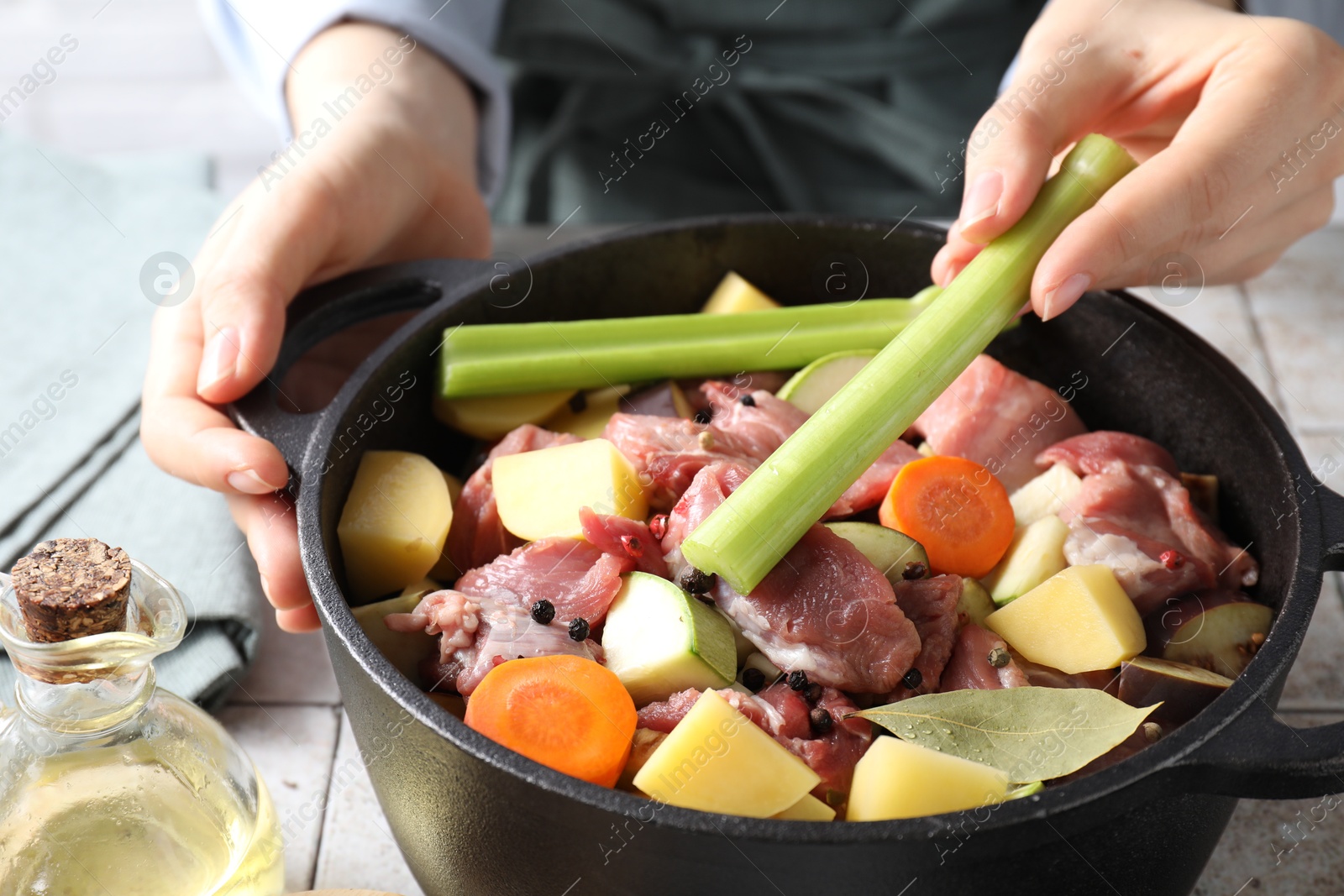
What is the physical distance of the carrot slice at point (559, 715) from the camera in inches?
55.1

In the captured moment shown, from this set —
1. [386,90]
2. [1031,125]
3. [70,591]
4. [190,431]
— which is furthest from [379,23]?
[70,591]

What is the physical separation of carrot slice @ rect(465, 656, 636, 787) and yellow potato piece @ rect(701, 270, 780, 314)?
91cm

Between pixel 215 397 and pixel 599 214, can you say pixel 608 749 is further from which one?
pixel 599 214

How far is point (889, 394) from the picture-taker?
1626mm

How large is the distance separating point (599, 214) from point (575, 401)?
1624mm

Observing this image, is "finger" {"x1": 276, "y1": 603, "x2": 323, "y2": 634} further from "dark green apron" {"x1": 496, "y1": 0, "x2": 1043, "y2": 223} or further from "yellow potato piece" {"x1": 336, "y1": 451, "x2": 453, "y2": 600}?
"dark green apron" {"x1": 496, "y1": 0, "x2": 1043, "y2": 223}

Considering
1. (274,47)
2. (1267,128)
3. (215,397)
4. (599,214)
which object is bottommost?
(599,214)

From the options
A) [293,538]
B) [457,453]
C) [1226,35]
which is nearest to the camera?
[293,538]

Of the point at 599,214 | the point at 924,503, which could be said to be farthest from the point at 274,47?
the point at 924,503

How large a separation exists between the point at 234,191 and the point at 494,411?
2824 millimetres

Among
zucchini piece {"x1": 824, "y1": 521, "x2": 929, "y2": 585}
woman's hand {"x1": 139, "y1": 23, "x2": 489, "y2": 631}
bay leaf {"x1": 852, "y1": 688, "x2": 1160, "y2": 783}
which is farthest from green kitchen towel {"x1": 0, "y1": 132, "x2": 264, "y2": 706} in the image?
bay leaf {"x1": 852, "y1": 688, "x2": 1160, "y2": 783}

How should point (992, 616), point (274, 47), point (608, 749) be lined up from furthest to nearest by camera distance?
1. point (274, 47)
2. point (992, 616)
3. point (608, 749)

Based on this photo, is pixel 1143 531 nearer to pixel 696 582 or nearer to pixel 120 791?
pixel 696 582

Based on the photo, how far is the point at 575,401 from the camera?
6.77 feet
